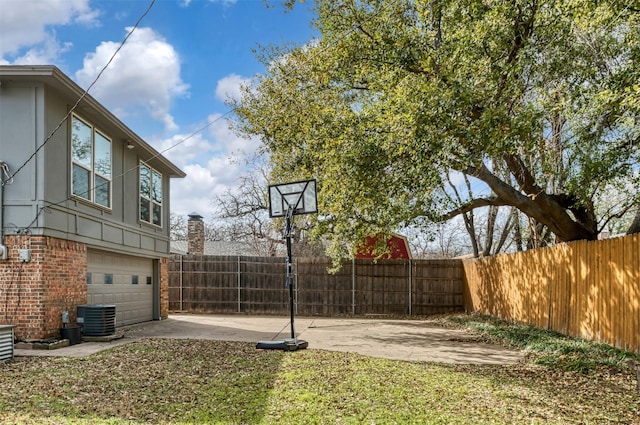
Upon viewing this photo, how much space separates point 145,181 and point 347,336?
6311 millimetres

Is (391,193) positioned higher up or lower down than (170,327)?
higher up

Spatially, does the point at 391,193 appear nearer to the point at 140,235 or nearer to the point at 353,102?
the point at 353,102

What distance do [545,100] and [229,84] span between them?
9.99 m

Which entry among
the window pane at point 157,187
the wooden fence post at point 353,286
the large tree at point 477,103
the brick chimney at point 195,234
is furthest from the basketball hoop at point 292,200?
the brick chimney at point 195,234

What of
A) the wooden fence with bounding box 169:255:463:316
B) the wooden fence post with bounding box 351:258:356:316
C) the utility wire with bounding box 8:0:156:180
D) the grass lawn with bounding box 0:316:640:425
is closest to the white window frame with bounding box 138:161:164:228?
the wooden fence with bounding box 169:255:463:316

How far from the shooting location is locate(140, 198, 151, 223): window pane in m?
11.9

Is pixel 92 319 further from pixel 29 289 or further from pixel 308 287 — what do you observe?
pixel 308 287

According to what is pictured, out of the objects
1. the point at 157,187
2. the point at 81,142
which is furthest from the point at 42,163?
the point at 157,187

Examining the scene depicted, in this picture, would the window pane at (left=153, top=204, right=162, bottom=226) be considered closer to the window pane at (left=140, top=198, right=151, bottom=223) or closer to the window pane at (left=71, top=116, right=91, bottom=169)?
the window pane at (left=140, top=198, right=151, bottom=223)

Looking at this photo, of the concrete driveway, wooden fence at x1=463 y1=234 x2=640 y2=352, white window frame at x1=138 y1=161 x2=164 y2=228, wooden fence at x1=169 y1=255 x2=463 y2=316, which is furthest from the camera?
wooden fence at x1=169 y1=255 x2=463 y2=316

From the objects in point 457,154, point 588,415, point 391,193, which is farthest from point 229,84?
point 588,415

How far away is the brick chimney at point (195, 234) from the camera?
21.1 metres

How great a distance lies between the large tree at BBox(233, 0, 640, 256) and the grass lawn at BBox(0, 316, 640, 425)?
117 inches

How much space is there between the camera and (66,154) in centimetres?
840
